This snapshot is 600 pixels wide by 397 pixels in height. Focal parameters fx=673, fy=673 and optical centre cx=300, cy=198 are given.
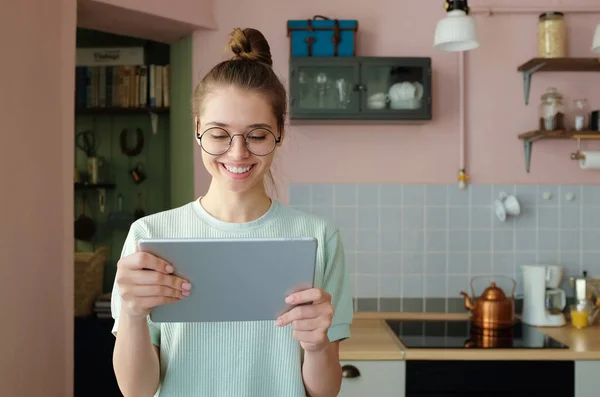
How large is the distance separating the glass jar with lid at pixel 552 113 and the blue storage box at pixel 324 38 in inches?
34.8

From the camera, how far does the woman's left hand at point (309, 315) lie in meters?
1.09

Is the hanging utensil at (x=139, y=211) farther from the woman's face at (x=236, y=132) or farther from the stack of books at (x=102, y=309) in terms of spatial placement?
the woman's face at (x=236, y=132)

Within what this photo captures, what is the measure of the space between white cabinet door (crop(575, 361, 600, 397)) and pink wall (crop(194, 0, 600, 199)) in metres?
0.96

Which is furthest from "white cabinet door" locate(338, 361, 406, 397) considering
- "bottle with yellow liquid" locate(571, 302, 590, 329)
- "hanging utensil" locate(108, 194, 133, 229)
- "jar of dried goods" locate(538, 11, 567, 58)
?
"hanging utensil" locate(108, 194, 133, 229)

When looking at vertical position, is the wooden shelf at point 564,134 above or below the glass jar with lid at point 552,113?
below

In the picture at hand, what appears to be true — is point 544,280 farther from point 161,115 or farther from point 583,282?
point 161,115

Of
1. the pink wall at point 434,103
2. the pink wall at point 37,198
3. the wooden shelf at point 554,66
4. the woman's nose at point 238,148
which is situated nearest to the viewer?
the woman's nose at point 238,148

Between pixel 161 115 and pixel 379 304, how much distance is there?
1.75 meters

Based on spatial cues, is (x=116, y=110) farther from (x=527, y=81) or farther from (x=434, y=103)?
(x=527, y=81)

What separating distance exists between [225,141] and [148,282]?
0.31 m

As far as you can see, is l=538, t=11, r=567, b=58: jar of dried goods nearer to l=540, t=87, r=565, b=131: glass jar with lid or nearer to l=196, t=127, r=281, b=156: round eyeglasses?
l=540, t=87, r=565, b=131: glass jar with lid

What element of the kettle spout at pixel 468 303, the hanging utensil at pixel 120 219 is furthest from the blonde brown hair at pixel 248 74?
the hanging utensil at pixel 120 219

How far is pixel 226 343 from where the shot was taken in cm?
127

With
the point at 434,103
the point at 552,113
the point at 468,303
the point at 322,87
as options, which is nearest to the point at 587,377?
the point at 468,303
